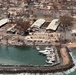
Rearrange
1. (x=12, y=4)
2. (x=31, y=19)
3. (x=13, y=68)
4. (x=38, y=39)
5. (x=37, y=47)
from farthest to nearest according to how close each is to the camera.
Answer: (x=12, y=4) < (x=31, y=19) < (x=38, y=39) < (x=37, y=47) < (x=13, y=68)

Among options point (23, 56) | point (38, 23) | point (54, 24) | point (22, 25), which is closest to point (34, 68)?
point (23, 56)

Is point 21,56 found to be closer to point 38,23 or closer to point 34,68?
point 34,68

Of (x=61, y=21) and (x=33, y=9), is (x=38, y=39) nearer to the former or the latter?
(x=61, y=21)

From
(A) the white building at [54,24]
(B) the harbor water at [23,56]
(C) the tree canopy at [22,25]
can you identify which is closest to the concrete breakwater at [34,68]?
(B) the harbor water at [23,56]

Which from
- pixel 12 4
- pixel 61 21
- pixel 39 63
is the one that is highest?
pixel 39 63

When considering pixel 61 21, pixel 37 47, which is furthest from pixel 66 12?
pixel 37 47

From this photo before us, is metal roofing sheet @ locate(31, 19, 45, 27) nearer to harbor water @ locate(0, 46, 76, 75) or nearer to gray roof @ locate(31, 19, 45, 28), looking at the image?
gray roof @ locate(31, 19, 45, 28)

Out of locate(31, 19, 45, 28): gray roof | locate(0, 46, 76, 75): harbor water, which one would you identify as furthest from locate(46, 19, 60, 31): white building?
locate(0, 46, 76, 75): harbor water

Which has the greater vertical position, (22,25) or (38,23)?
(22,25)
